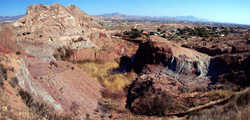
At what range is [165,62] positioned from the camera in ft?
56.7

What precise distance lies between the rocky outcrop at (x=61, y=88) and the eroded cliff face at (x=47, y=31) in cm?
724

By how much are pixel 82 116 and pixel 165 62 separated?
36.8 ft

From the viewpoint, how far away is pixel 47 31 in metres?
22.4

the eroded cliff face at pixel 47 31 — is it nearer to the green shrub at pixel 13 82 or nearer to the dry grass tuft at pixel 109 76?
the dry grass tuft at pixel 109 76

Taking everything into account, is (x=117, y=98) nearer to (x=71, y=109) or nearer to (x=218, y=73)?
(x=71, y=109)

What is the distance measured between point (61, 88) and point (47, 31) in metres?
15.2

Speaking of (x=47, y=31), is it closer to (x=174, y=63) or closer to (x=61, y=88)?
(x=61, y=88)

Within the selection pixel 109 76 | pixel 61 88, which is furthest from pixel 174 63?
pixel 61 88

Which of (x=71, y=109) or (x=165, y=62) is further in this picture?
(x=165, y=62)

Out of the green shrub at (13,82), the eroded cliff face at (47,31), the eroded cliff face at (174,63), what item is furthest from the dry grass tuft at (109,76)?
the green shrub at (13,82)

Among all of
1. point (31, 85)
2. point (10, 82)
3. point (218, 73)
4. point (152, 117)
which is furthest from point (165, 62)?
point (10, 82)

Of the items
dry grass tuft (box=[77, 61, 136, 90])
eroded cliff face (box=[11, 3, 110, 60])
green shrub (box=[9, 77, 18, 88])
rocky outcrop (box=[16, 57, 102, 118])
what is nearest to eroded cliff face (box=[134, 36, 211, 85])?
dry grass tuft (box=[77, 61, 136, 90])

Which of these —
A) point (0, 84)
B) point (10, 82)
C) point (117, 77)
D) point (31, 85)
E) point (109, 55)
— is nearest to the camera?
point (0, 84)

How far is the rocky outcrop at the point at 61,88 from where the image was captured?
8.27 meters
